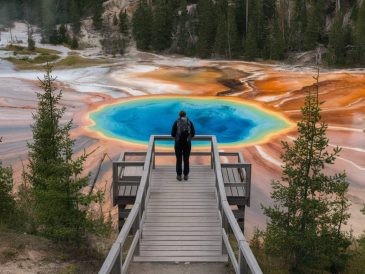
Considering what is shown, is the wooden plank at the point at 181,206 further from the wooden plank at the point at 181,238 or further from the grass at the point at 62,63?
the grass at the point at 62,63

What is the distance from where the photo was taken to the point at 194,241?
8.99 m

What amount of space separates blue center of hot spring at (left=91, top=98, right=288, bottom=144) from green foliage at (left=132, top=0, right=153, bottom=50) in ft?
119

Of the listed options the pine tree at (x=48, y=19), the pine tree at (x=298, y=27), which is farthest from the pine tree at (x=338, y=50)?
the pine tree at (x=48, y=19)

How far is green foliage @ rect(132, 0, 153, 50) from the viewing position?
68312mm

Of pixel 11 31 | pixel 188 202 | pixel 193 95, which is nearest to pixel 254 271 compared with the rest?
pixel 188 202

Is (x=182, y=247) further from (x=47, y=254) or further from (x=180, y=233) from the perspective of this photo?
A: (x=47, y=254)

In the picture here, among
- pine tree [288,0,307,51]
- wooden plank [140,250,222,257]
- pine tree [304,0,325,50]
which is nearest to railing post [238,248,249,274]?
wooden plank [140,250,222,257]

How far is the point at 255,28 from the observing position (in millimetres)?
60812

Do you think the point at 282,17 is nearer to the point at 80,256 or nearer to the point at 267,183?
the point at 267,183

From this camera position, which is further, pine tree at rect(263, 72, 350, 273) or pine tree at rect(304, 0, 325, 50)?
pine tree at rect(304, 0, 325, 50)

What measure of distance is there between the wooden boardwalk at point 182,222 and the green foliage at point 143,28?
57.6 metres

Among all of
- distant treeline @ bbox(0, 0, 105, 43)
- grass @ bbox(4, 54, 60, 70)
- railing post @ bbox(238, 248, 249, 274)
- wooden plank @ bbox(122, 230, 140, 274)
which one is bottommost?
grass @ bbox(4, 54, 60, 70)

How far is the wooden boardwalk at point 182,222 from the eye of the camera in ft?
27.9

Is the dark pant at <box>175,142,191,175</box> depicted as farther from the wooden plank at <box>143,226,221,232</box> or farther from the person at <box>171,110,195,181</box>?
the wooden plank at <box>143,226,221,232</box>
